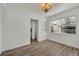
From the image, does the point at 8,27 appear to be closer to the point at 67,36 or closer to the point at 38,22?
the point at 38,22

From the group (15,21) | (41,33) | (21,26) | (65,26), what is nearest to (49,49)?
(41,33)

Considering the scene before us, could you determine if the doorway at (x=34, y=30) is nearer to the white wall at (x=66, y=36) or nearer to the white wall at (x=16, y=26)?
the white wall at (x=16, y=26)

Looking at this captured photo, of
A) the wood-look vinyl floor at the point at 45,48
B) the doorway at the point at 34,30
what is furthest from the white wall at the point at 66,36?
the doorway at the point at 34,30

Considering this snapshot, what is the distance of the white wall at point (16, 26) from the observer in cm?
118

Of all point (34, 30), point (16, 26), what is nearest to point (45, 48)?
point (34, 30)

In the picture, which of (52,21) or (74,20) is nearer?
(74,20)

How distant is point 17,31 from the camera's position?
1.29m

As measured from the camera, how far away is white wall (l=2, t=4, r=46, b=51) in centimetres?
118

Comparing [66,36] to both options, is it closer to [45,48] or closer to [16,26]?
[45,48]

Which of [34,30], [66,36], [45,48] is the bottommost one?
[45,48]

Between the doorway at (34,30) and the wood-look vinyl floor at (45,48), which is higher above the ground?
the doorway at (34,30)

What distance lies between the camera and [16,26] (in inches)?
49.8

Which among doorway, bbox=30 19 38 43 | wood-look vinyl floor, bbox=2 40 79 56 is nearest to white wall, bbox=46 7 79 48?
wood-look vinyl floor, bbox=2 40 79 56

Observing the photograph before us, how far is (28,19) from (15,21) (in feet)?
0.75
